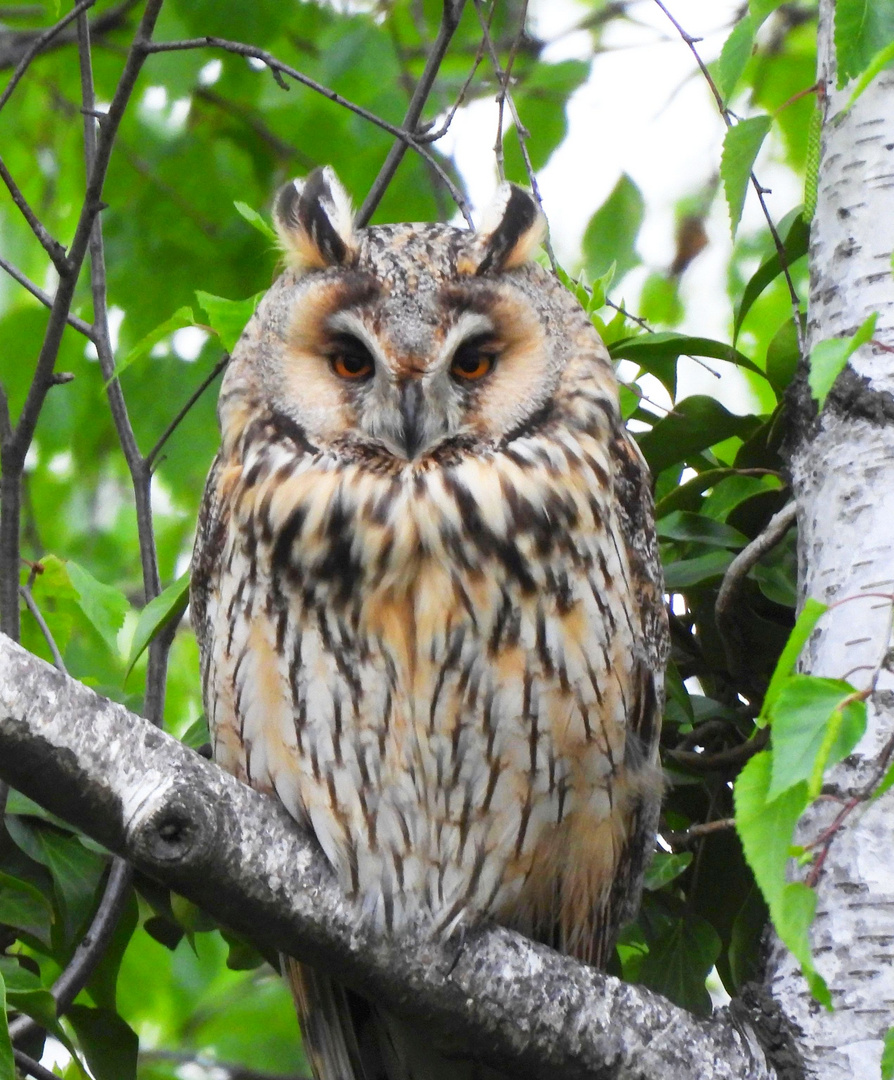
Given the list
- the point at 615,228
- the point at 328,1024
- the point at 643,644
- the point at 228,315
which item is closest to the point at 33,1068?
the point at 328,1024

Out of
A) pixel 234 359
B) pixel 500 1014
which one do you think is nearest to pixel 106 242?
pixel 234 359

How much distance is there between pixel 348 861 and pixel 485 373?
1.83ft

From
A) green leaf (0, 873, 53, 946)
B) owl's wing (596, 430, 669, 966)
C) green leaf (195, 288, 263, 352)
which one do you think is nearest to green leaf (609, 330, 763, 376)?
owl's wing (596, 430, 669, 966)

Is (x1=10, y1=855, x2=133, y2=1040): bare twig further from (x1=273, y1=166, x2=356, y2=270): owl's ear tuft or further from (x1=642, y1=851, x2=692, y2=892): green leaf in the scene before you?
(x1=273, y1=166, x2=356, y2=270): owl's ear tuft

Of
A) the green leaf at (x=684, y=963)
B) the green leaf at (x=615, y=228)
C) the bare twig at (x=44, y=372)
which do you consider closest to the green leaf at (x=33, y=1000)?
the bare twig at (x=44, y=372)

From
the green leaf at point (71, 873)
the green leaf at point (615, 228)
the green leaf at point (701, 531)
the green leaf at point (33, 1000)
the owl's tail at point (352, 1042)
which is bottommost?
the green leaf at point (33, 1000)

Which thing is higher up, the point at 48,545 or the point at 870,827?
the point at 48,545

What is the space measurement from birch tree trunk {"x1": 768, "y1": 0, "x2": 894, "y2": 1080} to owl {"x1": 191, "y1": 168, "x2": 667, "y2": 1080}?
0.74ft

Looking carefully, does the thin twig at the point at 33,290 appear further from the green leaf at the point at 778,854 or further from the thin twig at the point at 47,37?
the green leaf at the point at 778,854

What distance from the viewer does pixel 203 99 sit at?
3381 millimetres

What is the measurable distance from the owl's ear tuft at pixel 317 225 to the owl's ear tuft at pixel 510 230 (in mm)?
154

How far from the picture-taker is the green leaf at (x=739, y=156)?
1504mm

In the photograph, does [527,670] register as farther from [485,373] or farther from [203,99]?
[203,99]

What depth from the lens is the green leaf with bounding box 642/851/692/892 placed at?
1.64 m
